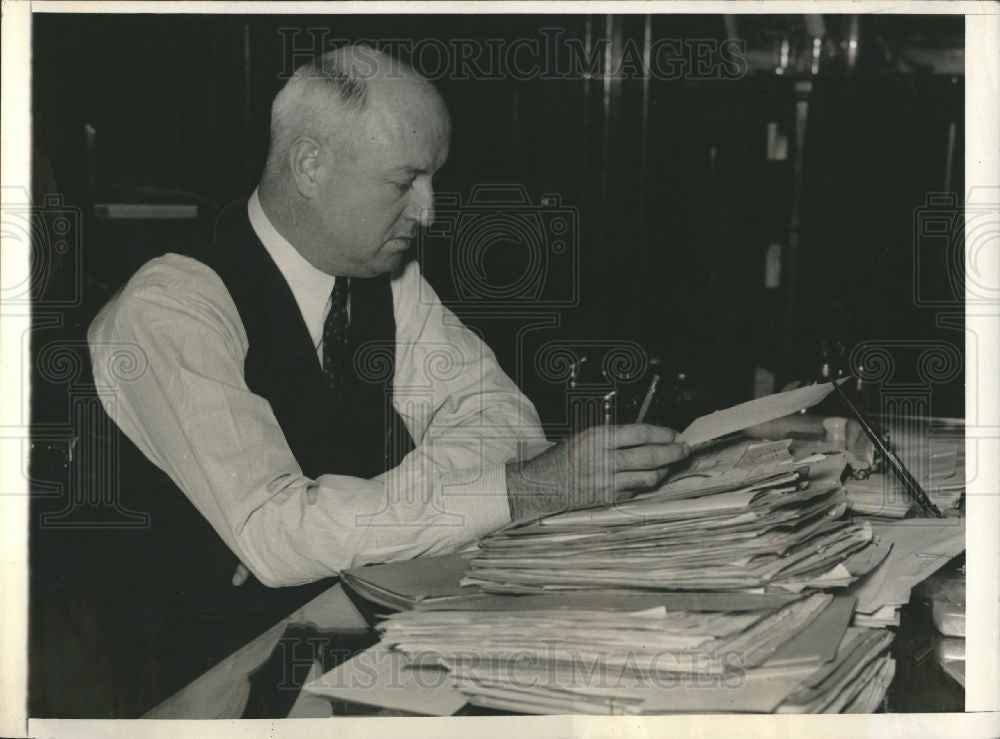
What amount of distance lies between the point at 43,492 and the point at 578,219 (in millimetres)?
945

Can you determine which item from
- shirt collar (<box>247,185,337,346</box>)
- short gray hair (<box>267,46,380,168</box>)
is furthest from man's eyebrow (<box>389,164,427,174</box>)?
shirt collar (<box>247,185,337,346</box>)

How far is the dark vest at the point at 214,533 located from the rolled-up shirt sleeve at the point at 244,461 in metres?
0.02

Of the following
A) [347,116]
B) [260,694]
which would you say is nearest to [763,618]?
[260,694]

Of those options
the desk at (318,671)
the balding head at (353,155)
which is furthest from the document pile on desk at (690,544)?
the balding head at (353,155)

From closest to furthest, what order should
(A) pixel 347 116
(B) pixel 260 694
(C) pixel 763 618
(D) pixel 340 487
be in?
1. (C) pixel 763 618
2. (B) pixel 260 694
3. (D) pixel 340 487
4. (A) pixel 347 116

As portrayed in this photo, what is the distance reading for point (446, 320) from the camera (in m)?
1.57

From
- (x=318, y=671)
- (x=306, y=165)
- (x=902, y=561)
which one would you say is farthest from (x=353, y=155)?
(x=902, y=561)

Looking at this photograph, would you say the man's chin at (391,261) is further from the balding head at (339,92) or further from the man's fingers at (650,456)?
the man's fingers at (650,456)

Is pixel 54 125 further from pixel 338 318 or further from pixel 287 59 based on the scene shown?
pixel 338 318

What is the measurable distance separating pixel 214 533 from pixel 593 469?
0.56 metres

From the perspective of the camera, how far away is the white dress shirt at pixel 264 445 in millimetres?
1336

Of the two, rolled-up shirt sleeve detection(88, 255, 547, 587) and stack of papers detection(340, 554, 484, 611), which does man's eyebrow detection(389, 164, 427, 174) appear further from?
stack of papers detection(340, 554, 484, 611)

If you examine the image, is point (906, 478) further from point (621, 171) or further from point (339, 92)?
point (339, 92)

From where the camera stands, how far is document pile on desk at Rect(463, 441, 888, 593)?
1064 mm
